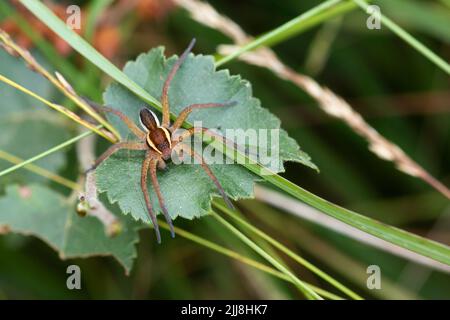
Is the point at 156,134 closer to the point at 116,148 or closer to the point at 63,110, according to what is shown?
the point at 116,148

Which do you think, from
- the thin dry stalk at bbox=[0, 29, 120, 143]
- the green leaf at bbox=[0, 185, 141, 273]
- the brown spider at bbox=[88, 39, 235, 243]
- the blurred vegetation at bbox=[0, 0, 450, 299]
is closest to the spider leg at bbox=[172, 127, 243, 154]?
the brown spider at bbox=[88, 39, 235, 243]

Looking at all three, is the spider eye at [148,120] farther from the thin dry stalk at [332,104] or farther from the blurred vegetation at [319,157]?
the blurred vegetation at [319,157]

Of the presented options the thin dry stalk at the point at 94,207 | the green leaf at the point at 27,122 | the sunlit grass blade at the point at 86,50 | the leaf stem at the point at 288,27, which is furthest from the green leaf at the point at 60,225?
the leaf stem at the point at 288,27

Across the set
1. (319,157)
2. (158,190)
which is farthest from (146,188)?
(319,157)

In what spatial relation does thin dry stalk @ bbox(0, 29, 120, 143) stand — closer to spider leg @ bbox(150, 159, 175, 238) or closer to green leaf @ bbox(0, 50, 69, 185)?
spider leg @ bbox(150, 159, 175, 238)

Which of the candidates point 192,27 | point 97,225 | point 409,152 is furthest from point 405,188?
point 97,225

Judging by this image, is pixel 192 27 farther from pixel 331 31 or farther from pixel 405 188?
pixel 405 188

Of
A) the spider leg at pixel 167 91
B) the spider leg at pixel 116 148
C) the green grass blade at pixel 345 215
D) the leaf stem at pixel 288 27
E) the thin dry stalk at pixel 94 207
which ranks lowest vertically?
the green grass blade at pixel 345 215
